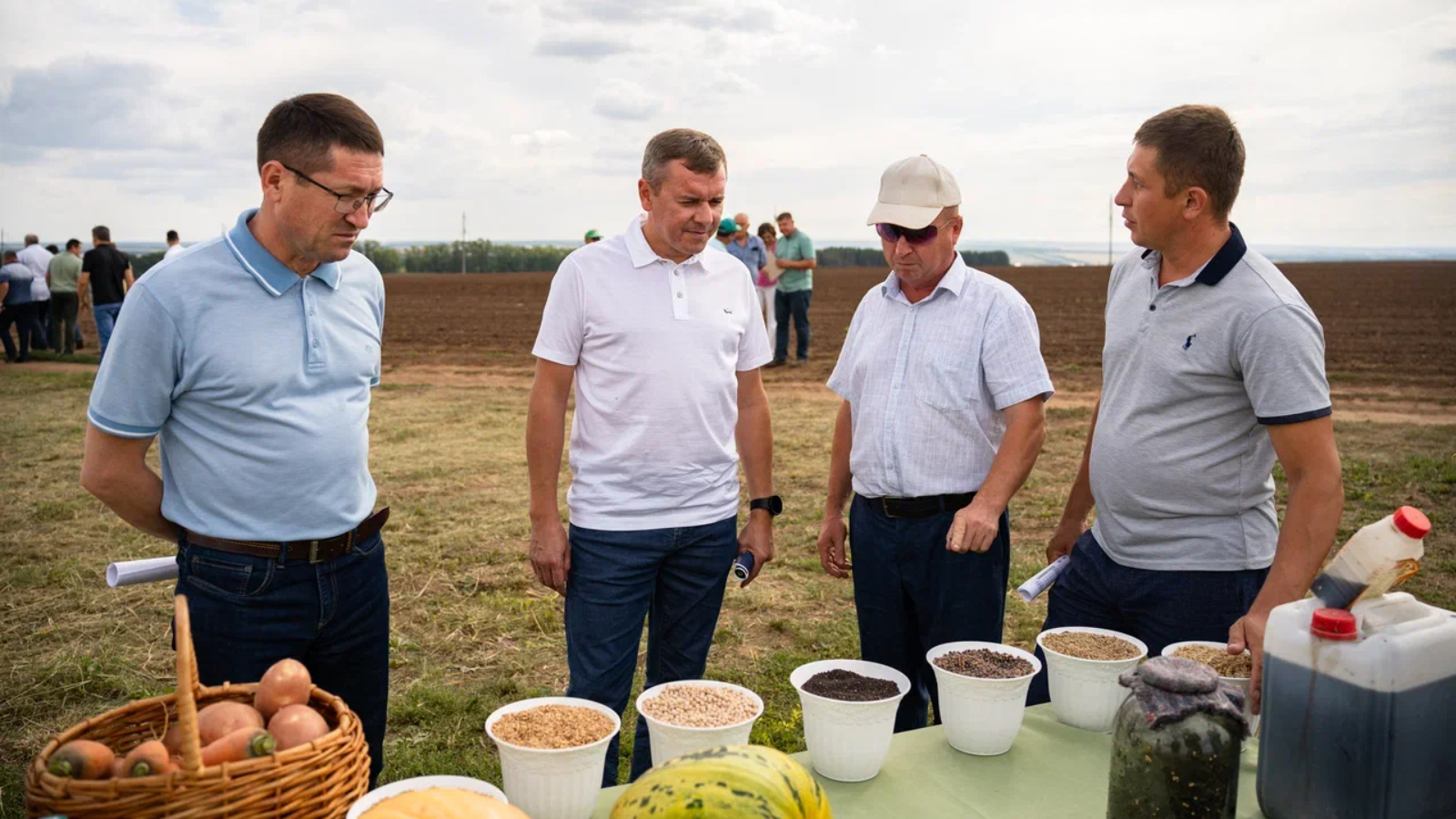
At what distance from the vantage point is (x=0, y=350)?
59.4 ft

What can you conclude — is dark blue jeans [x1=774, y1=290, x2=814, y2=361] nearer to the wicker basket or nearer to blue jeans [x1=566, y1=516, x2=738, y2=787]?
blue jeans [x1=566, y1=516, x2=738, y2=787]

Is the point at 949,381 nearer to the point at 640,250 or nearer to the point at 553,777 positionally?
the point at 640,250

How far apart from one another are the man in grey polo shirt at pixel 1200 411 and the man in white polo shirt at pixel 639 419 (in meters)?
1.06

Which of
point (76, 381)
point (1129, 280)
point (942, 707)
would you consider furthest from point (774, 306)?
point (942, 707)

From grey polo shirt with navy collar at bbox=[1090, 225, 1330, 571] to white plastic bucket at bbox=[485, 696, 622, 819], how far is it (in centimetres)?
158

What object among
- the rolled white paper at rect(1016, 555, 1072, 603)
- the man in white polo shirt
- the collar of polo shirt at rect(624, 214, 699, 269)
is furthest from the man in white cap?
the collar of polo shirt at rect(624, 214, 699, 269)

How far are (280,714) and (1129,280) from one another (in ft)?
7.66

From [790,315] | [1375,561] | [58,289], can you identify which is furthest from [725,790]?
[58,289]

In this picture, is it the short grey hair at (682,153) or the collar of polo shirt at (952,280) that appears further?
the collar of polo shirt at (952,280)

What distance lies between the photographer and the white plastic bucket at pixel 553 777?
67.0 inches

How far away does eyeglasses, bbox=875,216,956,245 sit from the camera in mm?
2939

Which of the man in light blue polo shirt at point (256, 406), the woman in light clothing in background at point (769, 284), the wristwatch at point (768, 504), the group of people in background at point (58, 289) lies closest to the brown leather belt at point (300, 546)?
the man in light blue polo shirt at point (256, 406)

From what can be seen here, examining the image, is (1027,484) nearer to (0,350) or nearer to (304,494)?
(304,494)

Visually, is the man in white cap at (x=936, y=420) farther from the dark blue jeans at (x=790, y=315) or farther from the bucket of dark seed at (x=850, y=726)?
the dark blue jeans at (x=790, y=315)
